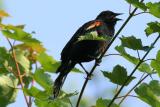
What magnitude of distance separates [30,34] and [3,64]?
9.2 inches

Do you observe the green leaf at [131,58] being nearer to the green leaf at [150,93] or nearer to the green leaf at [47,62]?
the green leaf at [150,93]

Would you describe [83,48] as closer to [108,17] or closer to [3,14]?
[108,17]

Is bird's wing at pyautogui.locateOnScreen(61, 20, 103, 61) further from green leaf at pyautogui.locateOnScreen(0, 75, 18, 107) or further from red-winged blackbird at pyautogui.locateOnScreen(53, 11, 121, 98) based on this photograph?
green leaf at pyautogui.locateOnScreen(0, 75, 18, 107)

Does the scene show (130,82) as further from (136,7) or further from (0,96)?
(0,96)

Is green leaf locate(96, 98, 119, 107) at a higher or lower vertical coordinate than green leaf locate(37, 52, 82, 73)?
lower

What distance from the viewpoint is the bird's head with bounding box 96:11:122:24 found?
5008mm

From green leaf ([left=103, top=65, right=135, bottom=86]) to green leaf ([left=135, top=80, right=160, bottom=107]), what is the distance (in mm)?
74

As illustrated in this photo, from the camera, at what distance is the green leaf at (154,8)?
2137 mm

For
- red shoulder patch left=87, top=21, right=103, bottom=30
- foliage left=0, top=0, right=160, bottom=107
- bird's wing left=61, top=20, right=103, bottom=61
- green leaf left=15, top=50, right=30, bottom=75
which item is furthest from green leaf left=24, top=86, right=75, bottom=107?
red shoulder patch left=87, top=21, right=103, bottom=30

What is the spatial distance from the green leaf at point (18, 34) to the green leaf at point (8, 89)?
0.23 meters

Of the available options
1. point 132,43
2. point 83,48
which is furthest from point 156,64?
point 83,48

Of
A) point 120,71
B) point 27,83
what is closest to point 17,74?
point 27,83

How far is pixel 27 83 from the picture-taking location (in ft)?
8.71

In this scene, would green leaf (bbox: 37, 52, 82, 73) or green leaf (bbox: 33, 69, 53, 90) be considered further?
green leaf (bbox: 37, 52, 82, 73)
